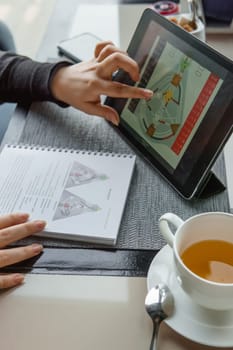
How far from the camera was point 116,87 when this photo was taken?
2.62 ft

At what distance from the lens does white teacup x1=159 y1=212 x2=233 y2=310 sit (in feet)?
1.60

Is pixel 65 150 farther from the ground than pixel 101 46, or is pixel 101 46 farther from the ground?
pixel 101 46

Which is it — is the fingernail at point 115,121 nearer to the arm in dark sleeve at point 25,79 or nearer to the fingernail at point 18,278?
the arm in dark sleeve at point 25,79

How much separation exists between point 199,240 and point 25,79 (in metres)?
0.51

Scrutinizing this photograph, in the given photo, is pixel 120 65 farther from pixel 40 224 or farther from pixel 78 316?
pixel 78 316

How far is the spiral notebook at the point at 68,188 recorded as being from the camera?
0.64 metres

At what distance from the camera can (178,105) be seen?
73 cm

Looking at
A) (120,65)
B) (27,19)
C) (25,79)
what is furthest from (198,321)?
(27,19)

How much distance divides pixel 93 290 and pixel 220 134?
0.89 feet

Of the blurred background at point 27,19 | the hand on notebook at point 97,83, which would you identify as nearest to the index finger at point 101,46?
the hand on notebook at point 97,83

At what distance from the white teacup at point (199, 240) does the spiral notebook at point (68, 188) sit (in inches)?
4.6

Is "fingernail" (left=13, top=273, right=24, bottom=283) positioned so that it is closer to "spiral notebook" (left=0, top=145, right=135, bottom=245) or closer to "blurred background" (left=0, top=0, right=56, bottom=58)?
"spiral notebook" (left=0, top=145, right=135, bottom=245)

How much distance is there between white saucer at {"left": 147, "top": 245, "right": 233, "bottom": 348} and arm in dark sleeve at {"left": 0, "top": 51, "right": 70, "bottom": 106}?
1.52 ft

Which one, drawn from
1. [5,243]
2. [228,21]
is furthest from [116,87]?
[228,21]
